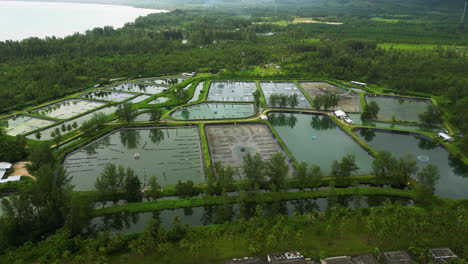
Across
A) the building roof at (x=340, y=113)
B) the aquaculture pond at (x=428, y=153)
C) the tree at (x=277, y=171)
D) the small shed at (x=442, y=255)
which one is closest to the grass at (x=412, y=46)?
the building roof at (x=340, y=113)

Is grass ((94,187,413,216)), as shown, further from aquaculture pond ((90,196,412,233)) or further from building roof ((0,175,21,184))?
building roof ((0,175,21,184))

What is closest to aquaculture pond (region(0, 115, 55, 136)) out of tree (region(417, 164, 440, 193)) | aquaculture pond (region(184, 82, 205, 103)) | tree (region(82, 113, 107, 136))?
tree (region(82, 113, 107, 136))

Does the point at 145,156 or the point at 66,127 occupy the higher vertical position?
the point at 66,127

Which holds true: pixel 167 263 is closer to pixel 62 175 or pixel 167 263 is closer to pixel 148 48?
pixel 62 175

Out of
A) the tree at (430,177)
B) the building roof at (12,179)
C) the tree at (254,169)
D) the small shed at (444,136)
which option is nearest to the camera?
the tree at (430,177)

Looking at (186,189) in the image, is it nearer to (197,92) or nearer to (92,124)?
(92,124)

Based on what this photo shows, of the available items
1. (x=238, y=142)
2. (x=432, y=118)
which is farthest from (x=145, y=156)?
(x=432, y=118)

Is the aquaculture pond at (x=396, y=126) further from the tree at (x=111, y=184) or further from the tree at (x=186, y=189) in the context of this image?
the tree at (x=111, y=184)
